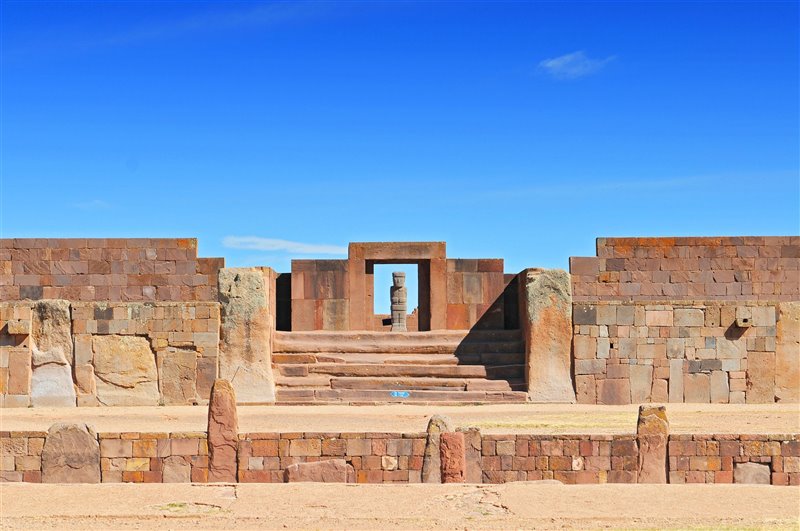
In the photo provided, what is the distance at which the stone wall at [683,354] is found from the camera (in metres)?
16.2

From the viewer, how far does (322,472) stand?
992cm

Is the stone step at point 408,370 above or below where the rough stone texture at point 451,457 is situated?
above

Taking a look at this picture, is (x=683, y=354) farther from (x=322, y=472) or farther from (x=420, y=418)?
(x=322, y=472)

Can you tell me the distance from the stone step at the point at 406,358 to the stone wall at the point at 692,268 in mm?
2466

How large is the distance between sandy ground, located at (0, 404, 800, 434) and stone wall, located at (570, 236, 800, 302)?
135 inches

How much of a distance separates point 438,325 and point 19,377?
7.49 metres

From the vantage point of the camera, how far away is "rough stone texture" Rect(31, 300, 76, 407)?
52.7 feet

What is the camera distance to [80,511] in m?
8.21

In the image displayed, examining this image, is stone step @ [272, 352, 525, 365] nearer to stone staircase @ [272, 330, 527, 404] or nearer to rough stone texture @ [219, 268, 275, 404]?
stone staircase @ [272, 330, 527, 404]

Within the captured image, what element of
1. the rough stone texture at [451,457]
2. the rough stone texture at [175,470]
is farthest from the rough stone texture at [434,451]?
the rough stone texture at [175,470]

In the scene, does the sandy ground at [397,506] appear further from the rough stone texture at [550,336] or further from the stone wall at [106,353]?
the rough stone texture at [550,336]

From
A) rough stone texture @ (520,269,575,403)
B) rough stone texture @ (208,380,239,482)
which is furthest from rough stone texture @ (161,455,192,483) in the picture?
rough stone texture @ (520,269,575,403)

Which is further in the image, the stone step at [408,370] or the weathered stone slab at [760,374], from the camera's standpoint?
the stone step at [408,370]

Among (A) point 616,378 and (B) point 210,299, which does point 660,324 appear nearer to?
(A) point 616,378
